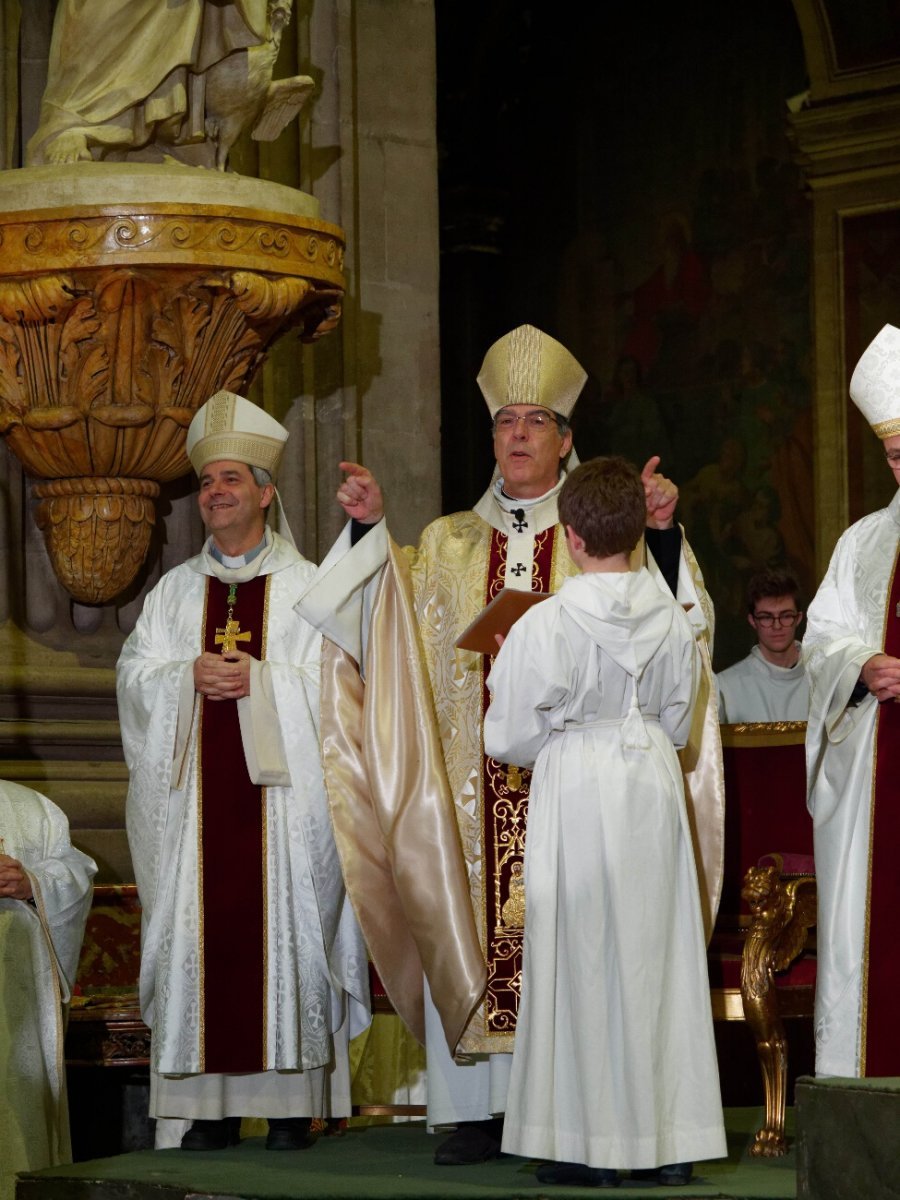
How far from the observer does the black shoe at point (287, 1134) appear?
6.01 metres

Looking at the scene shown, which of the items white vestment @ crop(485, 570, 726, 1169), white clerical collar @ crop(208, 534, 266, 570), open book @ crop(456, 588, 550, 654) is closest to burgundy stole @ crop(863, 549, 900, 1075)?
white vestment @ crop(485, 570, 726, 1169)

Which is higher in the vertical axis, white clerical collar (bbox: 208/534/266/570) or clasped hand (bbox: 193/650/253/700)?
white clerical collar (bbox: 208/534/266/570)

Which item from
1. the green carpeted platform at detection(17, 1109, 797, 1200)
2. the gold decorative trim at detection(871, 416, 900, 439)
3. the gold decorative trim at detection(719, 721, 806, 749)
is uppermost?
the gold decorative trim at detection(871, 416, 900, 439)

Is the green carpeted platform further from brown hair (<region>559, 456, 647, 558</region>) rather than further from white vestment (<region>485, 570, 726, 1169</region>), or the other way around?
brown hair (<region>559, 456, 647, 558</region>)

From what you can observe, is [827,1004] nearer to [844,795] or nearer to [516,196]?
[844,795]

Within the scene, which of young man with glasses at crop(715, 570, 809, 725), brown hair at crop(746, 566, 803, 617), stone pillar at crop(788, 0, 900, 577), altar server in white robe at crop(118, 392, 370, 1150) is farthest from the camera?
stone pillar at crop(788, 0, 900, 577)

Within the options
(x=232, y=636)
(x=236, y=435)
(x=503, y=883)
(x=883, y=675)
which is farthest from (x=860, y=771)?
(x=236, y=435)

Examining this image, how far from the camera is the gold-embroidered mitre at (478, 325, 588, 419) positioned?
6109mm

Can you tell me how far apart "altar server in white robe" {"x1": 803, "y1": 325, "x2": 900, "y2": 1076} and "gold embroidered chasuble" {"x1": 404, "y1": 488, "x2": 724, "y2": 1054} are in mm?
278

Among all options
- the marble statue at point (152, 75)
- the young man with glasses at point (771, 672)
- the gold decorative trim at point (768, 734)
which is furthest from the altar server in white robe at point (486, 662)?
the young man with glasses at point (771, 672)

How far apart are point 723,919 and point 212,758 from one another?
5.58 ft

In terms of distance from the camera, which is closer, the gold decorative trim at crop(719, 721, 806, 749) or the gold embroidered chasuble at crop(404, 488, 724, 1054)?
the gold embroidered chasuble at crop(404, 488, 724, 1054)

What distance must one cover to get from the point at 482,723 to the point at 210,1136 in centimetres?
127

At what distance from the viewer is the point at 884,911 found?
564 centimetres
